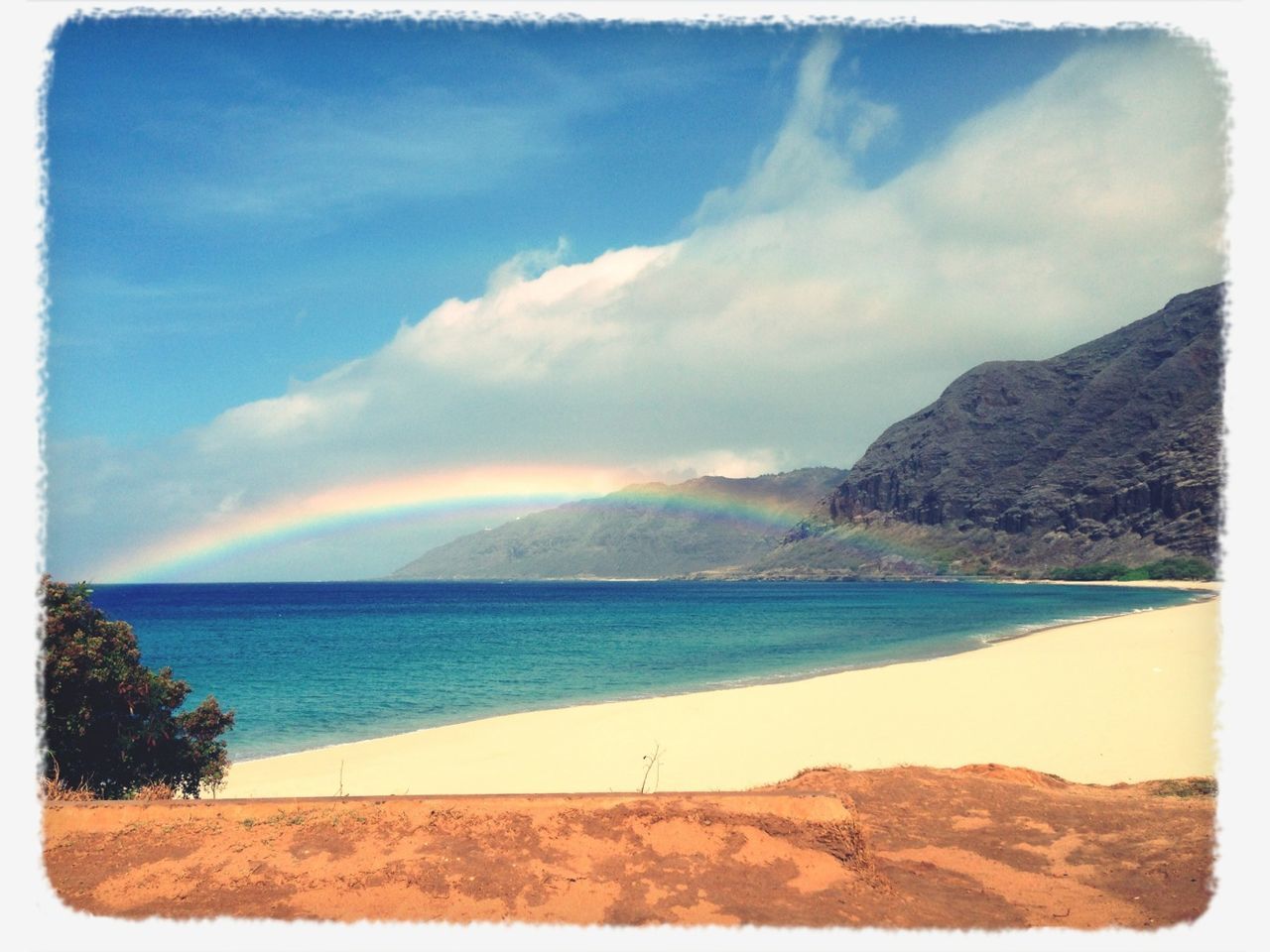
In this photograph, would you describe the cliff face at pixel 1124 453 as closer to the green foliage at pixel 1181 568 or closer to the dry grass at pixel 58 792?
the green foliage at pixel 1181 568

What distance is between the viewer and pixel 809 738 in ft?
64.7

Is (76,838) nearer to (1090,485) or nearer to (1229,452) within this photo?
(1229,452)

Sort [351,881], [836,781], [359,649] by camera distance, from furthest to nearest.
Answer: [359,649] < [836,781] < [351,881]

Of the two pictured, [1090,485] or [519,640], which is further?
[1090,485]

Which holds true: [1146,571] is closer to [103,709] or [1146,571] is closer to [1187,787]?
[1187,787]

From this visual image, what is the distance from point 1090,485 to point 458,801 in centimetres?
17444

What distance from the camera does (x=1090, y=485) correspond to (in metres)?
159

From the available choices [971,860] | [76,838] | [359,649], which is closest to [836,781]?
[971,860]

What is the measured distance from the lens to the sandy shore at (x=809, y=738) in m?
16.4

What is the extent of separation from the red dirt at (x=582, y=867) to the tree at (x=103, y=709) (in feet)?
12.4

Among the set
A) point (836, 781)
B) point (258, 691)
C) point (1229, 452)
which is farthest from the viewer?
point (258, 691)

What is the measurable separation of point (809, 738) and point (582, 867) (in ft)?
43.6

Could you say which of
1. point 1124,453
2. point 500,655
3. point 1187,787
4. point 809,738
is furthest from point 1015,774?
point 1124,453

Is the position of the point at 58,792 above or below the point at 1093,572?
above
